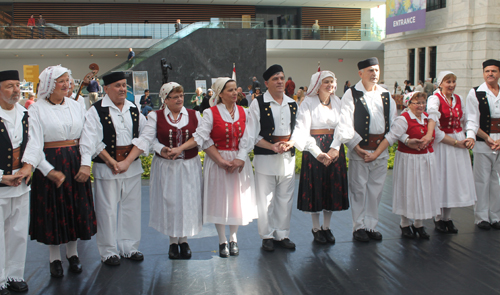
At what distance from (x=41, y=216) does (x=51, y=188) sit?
0.25m

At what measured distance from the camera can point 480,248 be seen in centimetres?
429

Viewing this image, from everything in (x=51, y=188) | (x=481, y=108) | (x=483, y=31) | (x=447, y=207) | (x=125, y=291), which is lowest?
(x=125, y=291)

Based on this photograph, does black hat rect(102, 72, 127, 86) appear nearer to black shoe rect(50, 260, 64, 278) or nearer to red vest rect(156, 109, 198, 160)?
red vest rect(156, 109, 198, 160)

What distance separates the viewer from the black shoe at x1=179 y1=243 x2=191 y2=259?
413cm

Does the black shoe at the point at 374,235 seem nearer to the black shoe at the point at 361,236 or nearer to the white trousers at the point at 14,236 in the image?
the black shoe at the point at 361,236

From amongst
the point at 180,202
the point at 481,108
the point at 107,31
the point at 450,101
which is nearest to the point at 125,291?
the point at 180,202

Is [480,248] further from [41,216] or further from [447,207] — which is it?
[41,216]

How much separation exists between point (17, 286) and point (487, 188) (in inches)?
194

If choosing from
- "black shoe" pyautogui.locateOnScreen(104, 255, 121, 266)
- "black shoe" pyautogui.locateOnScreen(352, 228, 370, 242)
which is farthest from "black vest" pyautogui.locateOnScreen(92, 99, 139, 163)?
"black shoe" pyautogui.locateOnScreen(352, 228, 370, 242)

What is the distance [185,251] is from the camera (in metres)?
4.16

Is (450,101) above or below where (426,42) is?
below

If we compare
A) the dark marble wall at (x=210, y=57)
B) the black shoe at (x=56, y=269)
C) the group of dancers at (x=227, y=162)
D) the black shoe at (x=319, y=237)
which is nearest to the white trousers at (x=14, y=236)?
the group of dancers at (x=227, y=162)

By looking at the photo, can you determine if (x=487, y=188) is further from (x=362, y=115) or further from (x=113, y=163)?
(x=113, y=163)

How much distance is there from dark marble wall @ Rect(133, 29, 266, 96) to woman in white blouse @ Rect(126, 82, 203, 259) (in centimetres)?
1513
